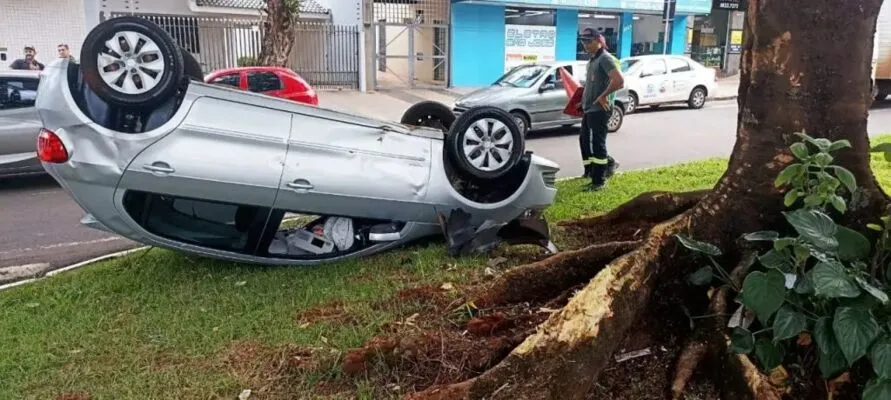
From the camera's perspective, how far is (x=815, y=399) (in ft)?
9.23

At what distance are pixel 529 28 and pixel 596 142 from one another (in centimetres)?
1632

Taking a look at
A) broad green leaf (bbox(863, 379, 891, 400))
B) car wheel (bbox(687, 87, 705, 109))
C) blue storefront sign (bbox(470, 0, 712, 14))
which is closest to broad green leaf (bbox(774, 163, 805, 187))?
broad green leaf (bbox(863, 379, 891, 400))

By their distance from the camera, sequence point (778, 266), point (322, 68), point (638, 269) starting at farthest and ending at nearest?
point (322, 68) → point (638, 269) → point (778, 266)

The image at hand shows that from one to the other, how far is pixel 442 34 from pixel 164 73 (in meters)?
19.1

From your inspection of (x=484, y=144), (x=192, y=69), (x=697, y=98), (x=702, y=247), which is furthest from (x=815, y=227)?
(x=697, y=98)

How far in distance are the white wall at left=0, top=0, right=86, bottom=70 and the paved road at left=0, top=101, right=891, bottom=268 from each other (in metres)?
10.5

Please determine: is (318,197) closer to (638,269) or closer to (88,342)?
(88,342)

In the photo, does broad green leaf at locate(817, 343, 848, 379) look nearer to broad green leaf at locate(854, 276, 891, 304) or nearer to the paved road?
broad green leaf at locate(854, 276, 891, 304)

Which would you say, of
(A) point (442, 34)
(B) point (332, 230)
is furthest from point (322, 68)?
(B) point (332, 230)

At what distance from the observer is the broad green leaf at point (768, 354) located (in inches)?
109

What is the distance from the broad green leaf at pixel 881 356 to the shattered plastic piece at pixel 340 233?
11.2 ft

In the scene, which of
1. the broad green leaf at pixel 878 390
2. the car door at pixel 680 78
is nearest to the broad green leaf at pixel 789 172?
the broad green leaf at pixel 878 390

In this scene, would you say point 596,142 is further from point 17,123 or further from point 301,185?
point 17,123

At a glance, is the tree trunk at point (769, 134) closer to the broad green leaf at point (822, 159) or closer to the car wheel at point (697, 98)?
the broad green leaf at point (822, 159)
